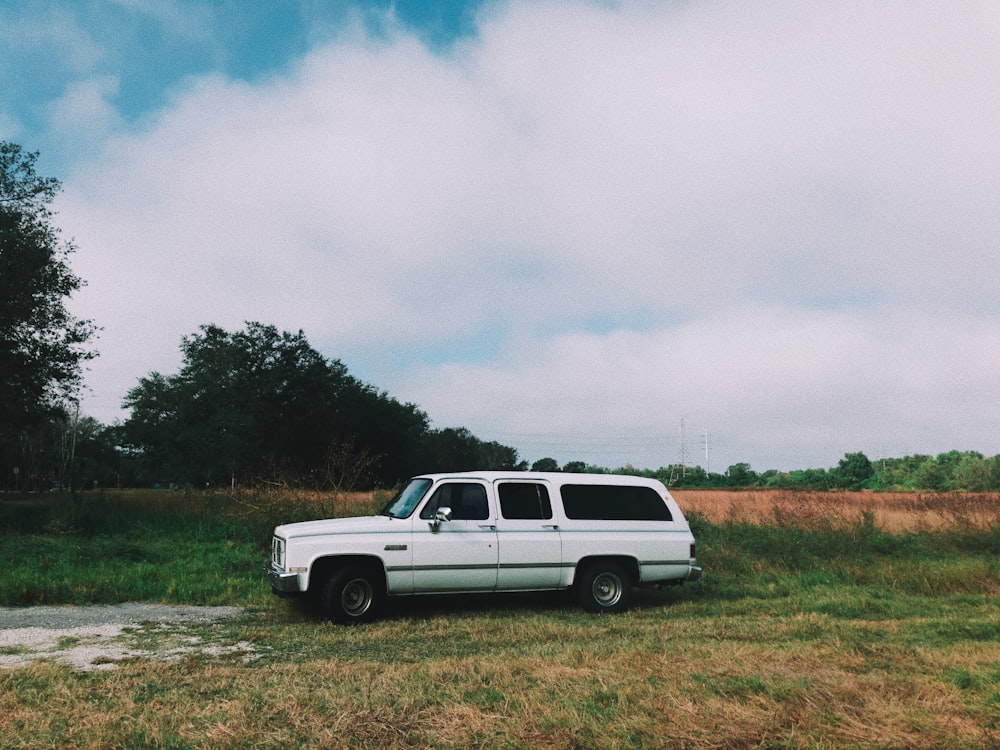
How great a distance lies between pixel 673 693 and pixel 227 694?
3313 mm

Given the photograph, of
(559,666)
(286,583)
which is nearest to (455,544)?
(286,583)

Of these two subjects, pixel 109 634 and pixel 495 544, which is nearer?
pixel 109 634

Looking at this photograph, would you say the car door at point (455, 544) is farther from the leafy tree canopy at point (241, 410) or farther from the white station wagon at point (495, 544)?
the leafy tree canopy at point (241, 410)

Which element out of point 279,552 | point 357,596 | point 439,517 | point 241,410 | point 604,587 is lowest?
point 604,587

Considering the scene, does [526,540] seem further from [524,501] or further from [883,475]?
[883,475]

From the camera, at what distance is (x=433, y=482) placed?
10602 mm

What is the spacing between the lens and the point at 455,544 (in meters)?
10.2

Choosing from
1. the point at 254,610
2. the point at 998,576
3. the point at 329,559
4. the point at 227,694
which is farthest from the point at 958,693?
the point at 998,576

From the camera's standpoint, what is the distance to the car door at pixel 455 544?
32.8 ft

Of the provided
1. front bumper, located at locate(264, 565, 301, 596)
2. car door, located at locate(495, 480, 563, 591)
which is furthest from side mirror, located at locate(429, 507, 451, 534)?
front bumper, located at locate(264, 565, 301, 596)

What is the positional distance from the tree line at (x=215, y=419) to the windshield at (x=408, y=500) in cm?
543

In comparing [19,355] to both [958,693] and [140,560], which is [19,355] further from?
[958,693]

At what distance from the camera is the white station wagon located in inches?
381

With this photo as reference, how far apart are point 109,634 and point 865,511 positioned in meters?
16.9
